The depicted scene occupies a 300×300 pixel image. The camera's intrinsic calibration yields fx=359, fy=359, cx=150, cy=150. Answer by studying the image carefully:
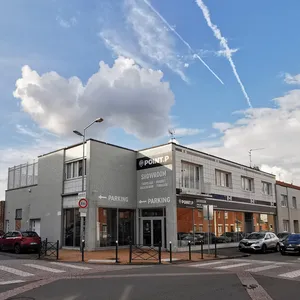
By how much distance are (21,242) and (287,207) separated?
96.1 feet

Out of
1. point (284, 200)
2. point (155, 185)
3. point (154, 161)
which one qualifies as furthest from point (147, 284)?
point (284, 200)

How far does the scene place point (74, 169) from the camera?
26.1 metres

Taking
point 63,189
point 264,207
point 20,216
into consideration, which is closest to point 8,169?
point 20,216

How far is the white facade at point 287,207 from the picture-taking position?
126 ft

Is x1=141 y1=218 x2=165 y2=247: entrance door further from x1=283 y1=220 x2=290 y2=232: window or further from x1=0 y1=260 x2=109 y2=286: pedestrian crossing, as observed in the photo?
x1=283 y1=220 x2=290 y2=232: window

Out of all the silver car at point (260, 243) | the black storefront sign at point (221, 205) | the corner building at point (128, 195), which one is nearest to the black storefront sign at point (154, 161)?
the corner building at point (128, 195)

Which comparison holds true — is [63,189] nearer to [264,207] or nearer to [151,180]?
[151,180]

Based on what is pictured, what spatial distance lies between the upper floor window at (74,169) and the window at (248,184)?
52.0 feet

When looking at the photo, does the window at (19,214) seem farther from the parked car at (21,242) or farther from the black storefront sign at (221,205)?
the black storefront sign at (221,205)

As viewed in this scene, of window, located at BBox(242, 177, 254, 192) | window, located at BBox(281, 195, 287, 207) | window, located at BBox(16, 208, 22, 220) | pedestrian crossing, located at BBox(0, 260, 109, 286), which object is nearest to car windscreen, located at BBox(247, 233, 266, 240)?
window, located at BBox(242, 177, 254, 192)

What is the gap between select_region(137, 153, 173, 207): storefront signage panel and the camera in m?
24.9

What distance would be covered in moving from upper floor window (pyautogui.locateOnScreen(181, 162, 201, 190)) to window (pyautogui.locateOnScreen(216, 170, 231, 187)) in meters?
2.87

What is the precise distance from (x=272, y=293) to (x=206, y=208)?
11.6 metres

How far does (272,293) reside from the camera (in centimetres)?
939
